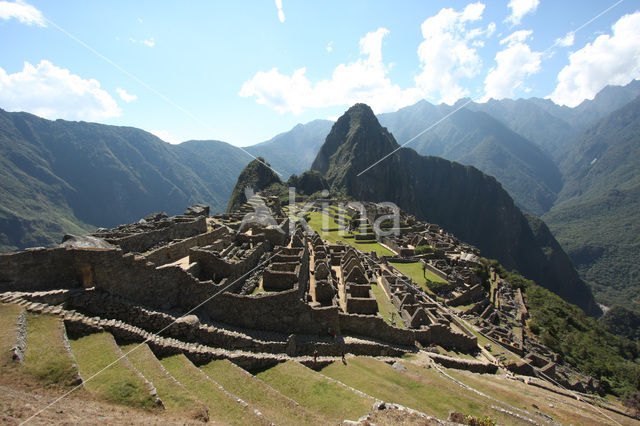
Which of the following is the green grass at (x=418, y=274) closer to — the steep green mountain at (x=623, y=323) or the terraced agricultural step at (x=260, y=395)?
the terraced agricultural step at (x=260, y=395)

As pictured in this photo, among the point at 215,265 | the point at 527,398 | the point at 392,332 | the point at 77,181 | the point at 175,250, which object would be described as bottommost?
the point at 527,398

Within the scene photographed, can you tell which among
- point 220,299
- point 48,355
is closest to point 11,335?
point 48,355

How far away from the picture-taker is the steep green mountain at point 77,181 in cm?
8948

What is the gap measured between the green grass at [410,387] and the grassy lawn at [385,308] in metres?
6.13

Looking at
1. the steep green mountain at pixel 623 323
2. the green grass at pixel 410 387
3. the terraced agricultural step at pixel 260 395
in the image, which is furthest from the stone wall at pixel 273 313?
the steep green mountain at pixel 623 323

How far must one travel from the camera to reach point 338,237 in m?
57.3

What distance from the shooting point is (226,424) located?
790 centimetres

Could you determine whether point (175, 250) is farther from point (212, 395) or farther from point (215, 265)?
point (212, 395)

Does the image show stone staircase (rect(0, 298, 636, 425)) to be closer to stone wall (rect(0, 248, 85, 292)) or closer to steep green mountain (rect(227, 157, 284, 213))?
stone wall (rect(0, 248, 85, 292))

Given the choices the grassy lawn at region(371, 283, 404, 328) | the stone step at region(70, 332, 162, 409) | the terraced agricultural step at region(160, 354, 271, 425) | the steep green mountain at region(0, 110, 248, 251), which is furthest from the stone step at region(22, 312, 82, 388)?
the steep green mountain at region(0, 110, 248, 251)

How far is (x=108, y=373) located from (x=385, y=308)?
19.8m

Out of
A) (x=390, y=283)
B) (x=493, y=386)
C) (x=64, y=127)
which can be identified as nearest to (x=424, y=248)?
(x=390, y=283)

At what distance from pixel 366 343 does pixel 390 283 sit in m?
13.1

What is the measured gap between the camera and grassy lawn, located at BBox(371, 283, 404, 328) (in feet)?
73.2
